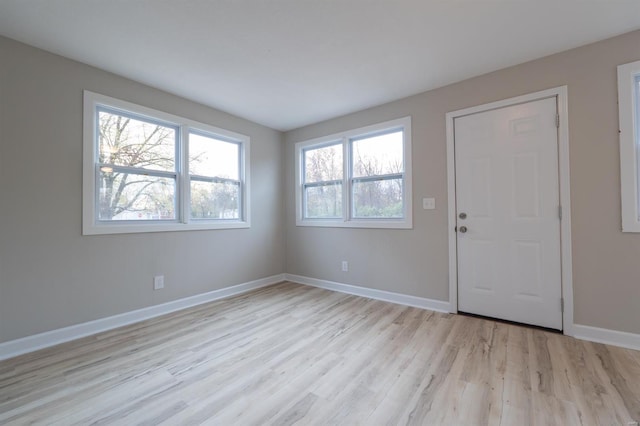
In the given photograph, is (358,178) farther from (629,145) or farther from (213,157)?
(629,145)

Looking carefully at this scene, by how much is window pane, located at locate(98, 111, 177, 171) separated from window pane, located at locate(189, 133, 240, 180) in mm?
233

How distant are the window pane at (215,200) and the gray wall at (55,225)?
17.0 inches

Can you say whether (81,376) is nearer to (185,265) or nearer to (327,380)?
(185,265)

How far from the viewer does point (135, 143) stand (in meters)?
2.80

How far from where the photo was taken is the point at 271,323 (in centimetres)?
265

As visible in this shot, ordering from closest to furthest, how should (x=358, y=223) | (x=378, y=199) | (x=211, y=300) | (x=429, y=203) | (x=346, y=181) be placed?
(x=429, y=203) < (x=211, y=300) < (x=378, y=199) < (x=358, y=223) < (x=346, y=181)

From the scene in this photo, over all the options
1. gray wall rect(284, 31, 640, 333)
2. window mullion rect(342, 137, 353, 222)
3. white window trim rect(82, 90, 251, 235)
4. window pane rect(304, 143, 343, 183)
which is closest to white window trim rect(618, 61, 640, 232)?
gray wall rect(284, 31, 640, 333)

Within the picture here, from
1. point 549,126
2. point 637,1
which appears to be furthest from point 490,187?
point 637,1

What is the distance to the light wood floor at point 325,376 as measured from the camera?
1430mm

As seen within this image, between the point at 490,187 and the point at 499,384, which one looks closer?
the point at 499,384

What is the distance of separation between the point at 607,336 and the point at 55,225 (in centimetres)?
475

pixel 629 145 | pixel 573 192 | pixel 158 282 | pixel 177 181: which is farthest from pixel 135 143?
pixel 629 145

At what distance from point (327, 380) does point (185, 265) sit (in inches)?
88.0

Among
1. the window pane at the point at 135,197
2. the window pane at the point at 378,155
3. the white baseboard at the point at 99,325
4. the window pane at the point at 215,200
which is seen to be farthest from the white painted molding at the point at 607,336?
the window pane at the point at 135,197
